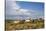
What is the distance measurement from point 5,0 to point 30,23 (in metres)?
0.35

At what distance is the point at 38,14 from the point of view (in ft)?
2.94

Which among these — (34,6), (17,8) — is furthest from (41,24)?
(17,8)

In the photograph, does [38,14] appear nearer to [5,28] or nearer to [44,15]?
[44,15]

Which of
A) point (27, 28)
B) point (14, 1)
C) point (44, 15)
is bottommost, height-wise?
point (27, 28)

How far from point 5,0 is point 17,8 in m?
0.15

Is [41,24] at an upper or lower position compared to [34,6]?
lower

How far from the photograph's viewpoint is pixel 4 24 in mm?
831

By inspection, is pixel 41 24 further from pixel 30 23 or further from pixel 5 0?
pixel 5 0

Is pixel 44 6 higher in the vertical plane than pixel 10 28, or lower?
higher

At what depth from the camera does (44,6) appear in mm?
906

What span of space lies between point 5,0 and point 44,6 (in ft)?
1.39

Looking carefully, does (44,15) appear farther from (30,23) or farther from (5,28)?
(5,28)
